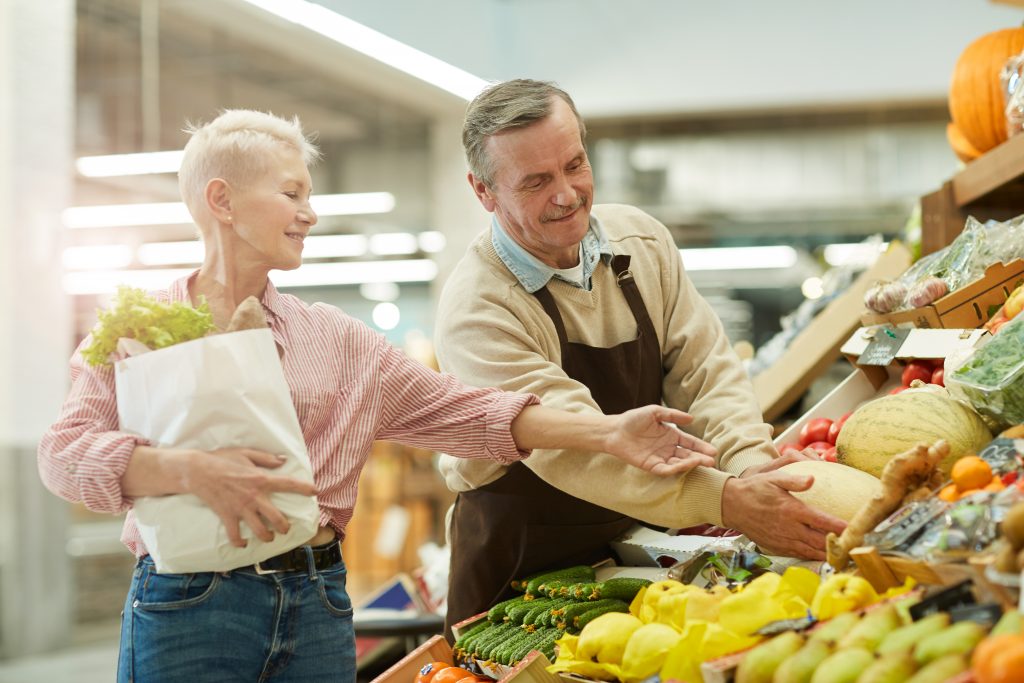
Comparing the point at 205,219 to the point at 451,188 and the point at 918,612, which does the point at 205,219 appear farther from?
the point at 451,188

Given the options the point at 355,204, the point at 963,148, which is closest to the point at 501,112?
the point at 963,148

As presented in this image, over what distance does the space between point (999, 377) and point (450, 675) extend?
1192 mm

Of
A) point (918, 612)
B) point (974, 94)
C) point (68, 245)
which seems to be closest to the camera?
point (918, 612)

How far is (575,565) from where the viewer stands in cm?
248

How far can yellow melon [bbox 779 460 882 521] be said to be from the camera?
2.02m

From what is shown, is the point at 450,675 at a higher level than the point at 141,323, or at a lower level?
lower

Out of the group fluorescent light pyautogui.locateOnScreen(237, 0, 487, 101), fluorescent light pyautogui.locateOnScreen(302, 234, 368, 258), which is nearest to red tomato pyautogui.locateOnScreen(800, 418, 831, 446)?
fluorescent light pyautogui.locateOnScreen(237, 0, 487, 101)

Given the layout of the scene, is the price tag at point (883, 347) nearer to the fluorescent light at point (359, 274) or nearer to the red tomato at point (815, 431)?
the red tomato at point (815, 431)

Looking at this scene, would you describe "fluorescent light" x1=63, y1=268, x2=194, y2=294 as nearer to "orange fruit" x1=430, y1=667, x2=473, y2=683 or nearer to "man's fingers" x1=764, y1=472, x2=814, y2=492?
"orange fruit" x1=430, y1=667, x2=473, y2=683

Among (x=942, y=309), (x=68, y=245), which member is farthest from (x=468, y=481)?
(x=68, y=245)

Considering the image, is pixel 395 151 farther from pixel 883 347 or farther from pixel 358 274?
pixel 883 347

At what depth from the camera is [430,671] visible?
7.14ft

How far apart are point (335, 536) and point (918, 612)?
1090 millimetres

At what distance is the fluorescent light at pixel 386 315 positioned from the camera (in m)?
11.5
